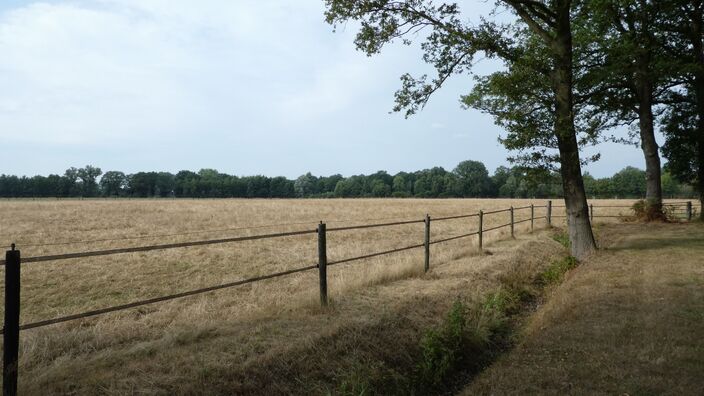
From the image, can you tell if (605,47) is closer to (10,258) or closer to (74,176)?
(10,258)

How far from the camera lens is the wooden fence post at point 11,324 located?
376 centimetres

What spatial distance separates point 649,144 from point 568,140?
13598 mm

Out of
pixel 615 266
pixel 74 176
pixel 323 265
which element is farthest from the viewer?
pixel 74 176

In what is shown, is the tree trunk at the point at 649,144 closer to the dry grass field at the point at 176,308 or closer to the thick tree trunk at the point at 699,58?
the thick tree trunk at the point at 699,58

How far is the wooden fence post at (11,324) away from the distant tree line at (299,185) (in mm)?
109690

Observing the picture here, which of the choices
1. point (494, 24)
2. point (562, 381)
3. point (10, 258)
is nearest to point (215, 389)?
point (10, 258)

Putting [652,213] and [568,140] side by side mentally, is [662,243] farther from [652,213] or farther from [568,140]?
[652,213]

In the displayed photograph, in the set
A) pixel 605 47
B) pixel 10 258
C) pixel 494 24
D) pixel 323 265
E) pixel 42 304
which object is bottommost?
pixel 42 304

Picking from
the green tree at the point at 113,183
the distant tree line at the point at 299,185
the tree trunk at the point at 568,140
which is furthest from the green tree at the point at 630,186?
the green tree at the point at 113,183

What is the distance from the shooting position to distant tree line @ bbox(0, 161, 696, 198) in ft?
382

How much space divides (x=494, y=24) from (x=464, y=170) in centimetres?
13353

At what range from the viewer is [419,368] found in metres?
5.17

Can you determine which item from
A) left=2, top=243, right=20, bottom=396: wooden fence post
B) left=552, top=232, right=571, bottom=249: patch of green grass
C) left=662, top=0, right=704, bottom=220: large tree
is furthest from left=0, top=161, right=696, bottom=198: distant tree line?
left=2, top=243, right=20, bottom=396: wooden fence post

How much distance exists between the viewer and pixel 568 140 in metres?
12.0
